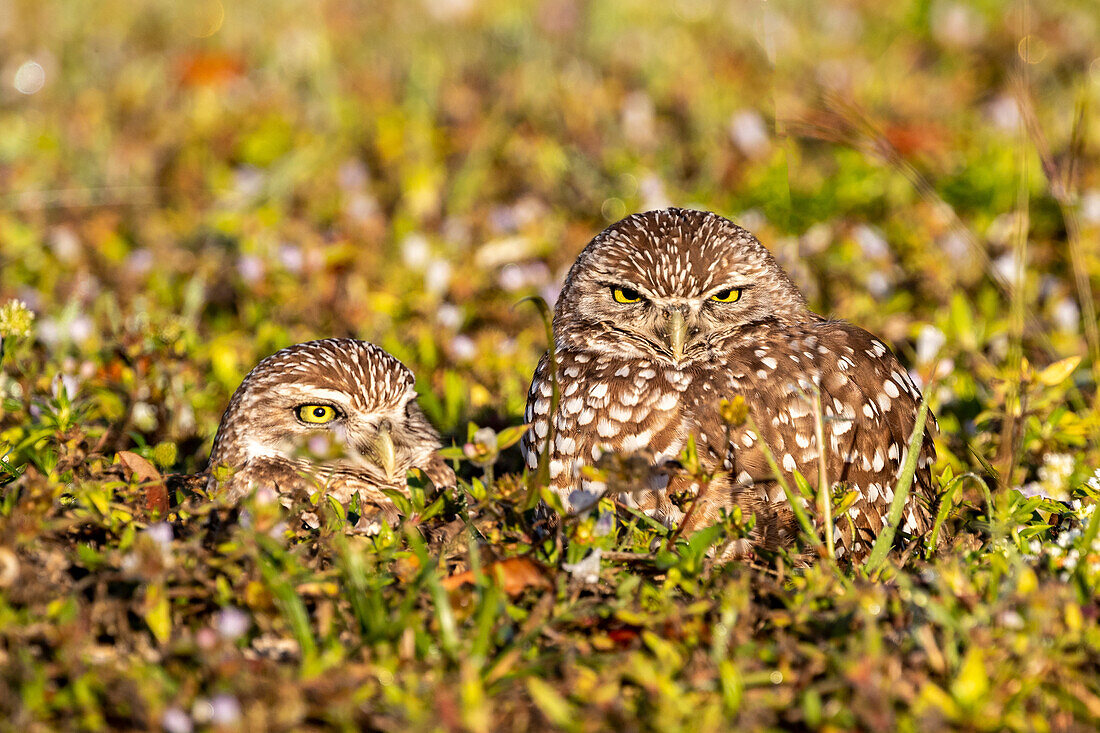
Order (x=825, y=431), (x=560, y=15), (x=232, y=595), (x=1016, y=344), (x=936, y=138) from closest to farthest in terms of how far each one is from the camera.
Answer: (x=232, y=595), (x=825, y=431), (x=1016, y=344), (x=936, y=138), (x=560, y=15)

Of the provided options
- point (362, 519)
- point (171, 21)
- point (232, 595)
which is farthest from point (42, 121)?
point (232, 595)

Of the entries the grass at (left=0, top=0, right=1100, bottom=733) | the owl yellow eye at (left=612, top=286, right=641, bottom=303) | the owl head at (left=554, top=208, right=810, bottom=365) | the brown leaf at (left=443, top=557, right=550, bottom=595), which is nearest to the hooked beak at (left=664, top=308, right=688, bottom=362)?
the owl head at (left=554, top=208, right=810, bottom=365)

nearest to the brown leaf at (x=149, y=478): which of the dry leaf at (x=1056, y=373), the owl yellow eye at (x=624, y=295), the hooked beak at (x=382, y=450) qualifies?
the hooked beak at (x=382, y=450)

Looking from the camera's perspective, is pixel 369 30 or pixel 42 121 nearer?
pixel 42 121

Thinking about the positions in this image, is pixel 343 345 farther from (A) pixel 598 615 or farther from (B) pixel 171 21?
(B) pixel 171 21

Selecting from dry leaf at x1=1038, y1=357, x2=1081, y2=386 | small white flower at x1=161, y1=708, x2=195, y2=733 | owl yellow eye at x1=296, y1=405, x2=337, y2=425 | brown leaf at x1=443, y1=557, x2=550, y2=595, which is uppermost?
dry leaf at x1=1038, y1=357, x2=1081, y2=386

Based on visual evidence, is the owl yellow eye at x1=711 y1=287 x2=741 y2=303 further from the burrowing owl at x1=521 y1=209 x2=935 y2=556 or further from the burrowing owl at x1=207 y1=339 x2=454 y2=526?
the burrowing owl at x1=207 y1=339 x2=454 y2=526
